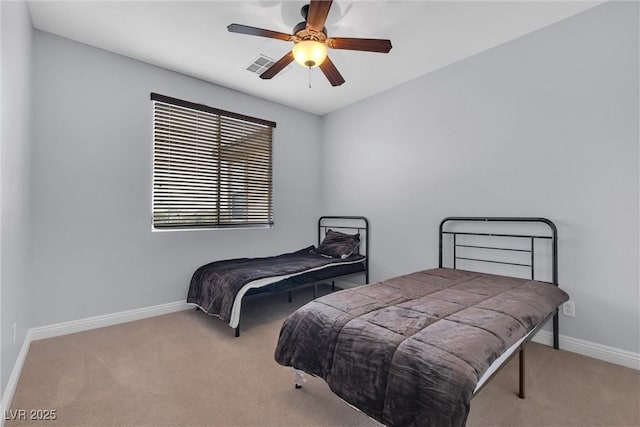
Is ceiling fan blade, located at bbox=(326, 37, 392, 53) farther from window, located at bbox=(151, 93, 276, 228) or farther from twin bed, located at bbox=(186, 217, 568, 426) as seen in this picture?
window, located at bbox=(151, 93, 276, 228)

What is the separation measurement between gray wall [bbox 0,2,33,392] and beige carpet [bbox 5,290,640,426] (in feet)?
1.02

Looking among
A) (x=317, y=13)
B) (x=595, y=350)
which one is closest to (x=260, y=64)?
(x=317, y=13)

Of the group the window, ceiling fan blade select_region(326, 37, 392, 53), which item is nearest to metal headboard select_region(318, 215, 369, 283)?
the window

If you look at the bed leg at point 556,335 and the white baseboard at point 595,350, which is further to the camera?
the bed leg at point 556,335

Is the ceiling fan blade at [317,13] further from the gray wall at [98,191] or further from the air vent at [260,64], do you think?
the gray wall at [98,191]

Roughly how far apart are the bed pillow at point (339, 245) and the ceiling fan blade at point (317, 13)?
252 centimetres

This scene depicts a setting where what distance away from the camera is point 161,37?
264cm

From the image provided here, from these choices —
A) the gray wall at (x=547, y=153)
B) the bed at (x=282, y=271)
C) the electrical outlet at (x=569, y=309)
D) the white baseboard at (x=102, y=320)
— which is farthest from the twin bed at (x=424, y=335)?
the white baseboard at (x=102, y=320)

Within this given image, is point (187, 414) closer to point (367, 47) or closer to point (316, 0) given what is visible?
point (316, 0)

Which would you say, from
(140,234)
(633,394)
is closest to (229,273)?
(140,234)

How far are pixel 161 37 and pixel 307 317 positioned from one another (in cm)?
271

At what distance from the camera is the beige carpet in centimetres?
158

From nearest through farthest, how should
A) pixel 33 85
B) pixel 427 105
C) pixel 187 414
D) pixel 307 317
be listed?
pixel 187 414 → pixel 307 317 → pixel 33 85 → pixel 427 105

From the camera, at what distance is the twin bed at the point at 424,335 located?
1.17m
